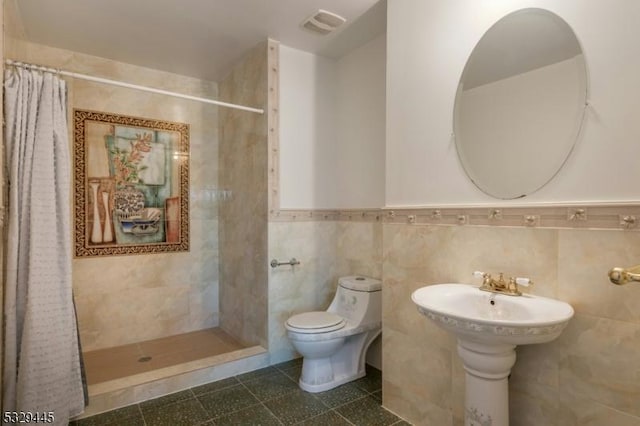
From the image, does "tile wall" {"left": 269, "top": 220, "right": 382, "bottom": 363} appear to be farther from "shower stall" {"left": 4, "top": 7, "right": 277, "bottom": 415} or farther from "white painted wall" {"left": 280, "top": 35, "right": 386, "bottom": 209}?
"white painted wall" {"left": 280, "top": 35, "right": 386, "bottom": 209}

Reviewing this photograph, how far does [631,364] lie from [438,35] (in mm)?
1588

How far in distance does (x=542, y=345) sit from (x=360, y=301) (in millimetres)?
1153

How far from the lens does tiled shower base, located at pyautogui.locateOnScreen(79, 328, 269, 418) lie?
203 cm

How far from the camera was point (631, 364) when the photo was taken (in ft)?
3.77

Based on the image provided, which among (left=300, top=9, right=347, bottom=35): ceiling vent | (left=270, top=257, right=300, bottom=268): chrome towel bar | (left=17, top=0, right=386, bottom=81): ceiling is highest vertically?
(left=17, top=0, right=386, bottom=81): ceiling

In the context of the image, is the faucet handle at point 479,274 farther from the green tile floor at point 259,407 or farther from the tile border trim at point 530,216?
the green tile floor at point 259,407

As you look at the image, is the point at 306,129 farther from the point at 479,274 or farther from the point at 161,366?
the point at 161,366

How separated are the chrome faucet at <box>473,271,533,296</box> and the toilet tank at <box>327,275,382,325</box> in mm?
927

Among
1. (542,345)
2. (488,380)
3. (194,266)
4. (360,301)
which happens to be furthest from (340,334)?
(194,266)

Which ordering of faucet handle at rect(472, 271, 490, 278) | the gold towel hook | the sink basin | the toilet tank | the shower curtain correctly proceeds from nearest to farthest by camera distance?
the gold towel hook < the sink basin < faucet handle at rect(472, 271, 490, 278) < the shower curtain < the toilet tank

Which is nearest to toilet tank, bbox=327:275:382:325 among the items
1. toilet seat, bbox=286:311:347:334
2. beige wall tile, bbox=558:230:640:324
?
toilet seat, bbox=286:311:347:334

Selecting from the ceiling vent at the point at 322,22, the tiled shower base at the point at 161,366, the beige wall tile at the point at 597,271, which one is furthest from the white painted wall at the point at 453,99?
the tiled shower base at the point at 161,366

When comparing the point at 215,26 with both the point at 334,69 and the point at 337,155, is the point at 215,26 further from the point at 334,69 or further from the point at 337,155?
the point at 337,155

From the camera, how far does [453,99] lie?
166 centimetres
